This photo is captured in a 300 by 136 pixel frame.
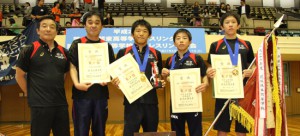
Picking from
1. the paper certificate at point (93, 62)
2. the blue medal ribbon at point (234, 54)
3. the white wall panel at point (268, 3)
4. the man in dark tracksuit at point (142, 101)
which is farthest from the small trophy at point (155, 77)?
the white wall panel at point (268, 3)

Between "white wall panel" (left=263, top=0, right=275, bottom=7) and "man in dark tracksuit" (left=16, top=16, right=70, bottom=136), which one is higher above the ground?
"white wall panel" (left=263, top=0, right=275, bottom=7)

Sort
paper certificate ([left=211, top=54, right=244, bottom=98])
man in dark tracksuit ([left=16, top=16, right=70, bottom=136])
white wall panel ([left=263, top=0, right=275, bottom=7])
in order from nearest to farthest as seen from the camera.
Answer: man in dark tracksuit ([left=16, top=16, right=70, bottom=136]) < paper certificate ([left=211, top=54, right=244, bottom=98]) < white wall panel ([left=263, top=0, right=275, bottom=7])

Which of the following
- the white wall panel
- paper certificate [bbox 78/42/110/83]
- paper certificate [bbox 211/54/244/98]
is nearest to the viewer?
paper certificate [bbox 78/42/110/83]

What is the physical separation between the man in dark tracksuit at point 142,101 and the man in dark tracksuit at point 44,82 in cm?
55

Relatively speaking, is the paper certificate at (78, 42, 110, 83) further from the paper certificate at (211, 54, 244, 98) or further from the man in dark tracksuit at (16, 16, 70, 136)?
the paper certificate at (211, 54, 244, 98)

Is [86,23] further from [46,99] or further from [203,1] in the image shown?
[203,1]

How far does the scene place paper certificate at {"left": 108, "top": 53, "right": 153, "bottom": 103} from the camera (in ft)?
9.71

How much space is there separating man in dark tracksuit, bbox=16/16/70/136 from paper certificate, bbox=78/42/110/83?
0.18m

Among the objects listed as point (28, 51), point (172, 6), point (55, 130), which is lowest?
point (55, 130)

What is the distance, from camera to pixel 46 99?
280 cm

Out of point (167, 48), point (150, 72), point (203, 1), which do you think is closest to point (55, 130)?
point (150, 72)

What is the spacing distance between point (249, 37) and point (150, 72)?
20.4 feet

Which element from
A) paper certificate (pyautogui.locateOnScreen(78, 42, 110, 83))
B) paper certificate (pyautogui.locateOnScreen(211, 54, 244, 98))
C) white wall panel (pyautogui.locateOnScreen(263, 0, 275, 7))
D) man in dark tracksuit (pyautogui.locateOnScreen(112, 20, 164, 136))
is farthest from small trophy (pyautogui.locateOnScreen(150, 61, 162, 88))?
white wall panel (pyautogui.locateOnScreen(263, 0, 275, 7))

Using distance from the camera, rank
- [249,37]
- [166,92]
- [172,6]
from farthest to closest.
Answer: [172,6], [166,92], [249,37]
